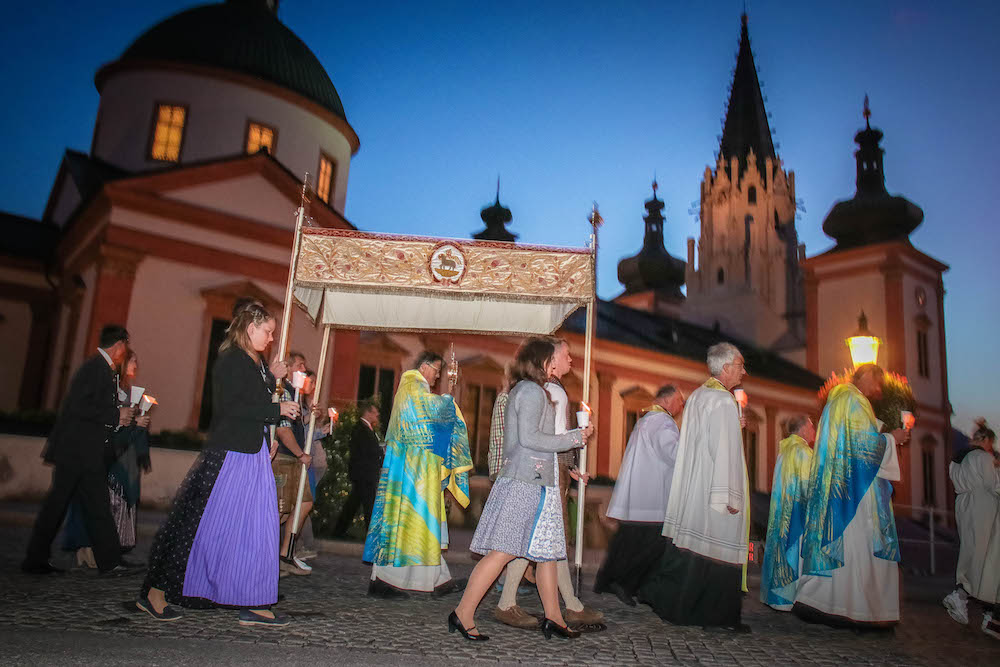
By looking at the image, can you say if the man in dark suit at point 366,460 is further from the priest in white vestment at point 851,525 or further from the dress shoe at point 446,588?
the priest in white vestment at point 851,525

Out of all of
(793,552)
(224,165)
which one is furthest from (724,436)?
(224,165)

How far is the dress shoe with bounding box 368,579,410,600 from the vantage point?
6312 mm

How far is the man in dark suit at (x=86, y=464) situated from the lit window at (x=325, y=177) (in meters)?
16.2

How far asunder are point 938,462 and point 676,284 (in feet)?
81.8

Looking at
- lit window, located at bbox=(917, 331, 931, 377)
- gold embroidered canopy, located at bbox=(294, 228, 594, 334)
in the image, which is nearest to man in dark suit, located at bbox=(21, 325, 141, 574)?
gold embroidered canopy, located at bbox=(294, 228, 594, 334)

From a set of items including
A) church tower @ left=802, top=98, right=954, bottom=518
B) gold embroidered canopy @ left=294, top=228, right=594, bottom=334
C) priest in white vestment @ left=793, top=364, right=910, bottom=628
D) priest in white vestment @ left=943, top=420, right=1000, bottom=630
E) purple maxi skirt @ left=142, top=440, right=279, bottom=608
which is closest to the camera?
purple maxi skirt @ left=142, top=440, right=279, bottom=608

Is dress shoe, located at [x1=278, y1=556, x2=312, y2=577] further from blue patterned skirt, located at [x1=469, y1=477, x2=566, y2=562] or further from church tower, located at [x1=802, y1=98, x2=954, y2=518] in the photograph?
church tower, located at [x1=802, y1=98, x2=954, y2=518]

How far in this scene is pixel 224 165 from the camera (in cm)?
1705

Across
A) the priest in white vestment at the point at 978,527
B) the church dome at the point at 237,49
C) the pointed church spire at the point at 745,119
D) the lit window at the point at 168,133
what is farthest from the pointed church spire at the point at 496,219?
the priest in white vestment at the point at 978,527

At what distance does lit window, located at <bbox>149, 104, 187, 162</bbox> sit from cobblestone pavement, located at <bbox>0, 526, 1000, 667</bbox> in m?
15.8

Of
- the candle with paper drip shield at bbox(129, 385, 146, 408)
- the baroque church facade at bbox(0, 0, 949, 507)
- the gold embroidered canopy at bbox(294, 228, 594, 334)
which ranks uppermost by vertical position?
the baroque church facade at bbox(0, 0, 949, 507)

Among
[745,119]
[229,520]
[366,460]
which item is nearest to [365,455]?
[366,460]

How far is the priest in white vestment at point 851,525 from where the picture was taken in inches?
238

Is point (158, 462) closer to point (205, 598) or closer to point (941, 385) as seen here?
point (205, 598)
